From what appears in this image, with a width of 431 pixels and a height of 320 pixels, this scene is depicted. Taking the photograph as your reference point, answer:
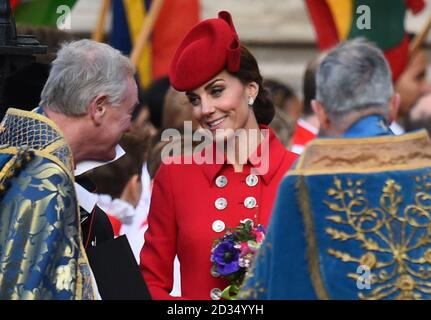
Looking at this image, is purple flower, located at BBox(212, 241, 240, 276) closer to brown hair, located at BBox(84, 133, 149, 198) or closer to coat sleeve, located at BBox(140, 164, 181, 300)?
coat sleeve, located at BBox(140, 164, 181, 300)

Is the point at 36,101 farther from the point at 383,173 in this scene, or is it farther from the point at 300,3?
the point at 300,3

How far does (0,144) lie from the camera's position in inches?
225

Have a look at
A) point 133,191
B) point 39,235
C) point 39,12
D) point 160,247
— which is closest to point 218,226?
point 160,247

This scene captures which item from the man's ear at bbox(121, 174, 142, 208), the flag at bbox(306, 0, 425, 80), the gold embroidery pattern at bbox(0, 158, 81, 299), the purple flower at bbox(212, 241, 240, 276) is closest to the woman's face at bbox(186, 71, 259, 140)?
the purple flower at bbox(212, 241, 240, 276)

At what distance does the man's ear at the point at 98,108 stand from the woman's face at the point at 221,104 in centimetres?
53

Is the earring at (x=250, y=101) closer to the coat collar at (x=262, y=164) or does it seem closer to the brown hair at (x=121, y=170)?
the coat collar at (x=262, y=164)

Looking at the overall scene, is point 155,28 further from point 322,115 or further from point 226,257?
point 322,115

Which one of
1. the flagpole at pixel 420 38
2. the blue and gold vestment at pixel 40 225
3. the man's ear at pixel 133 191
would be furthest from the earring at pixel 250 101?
the flagpole at pixel 420 38

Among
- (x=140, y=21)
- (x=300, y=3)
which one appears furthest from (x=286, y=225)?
(x=300, y=3)

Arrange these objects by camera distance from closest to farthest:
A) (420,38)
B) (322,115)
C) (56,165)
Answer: (322,115)
(56,165)
(420,38)

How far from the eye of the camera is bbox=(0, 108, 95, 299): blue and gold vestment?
5.36m

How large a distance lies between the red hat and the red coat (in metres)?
0.38

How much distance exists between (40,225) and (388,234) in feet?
3.93

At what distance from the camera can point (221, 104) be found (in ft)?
20.9
